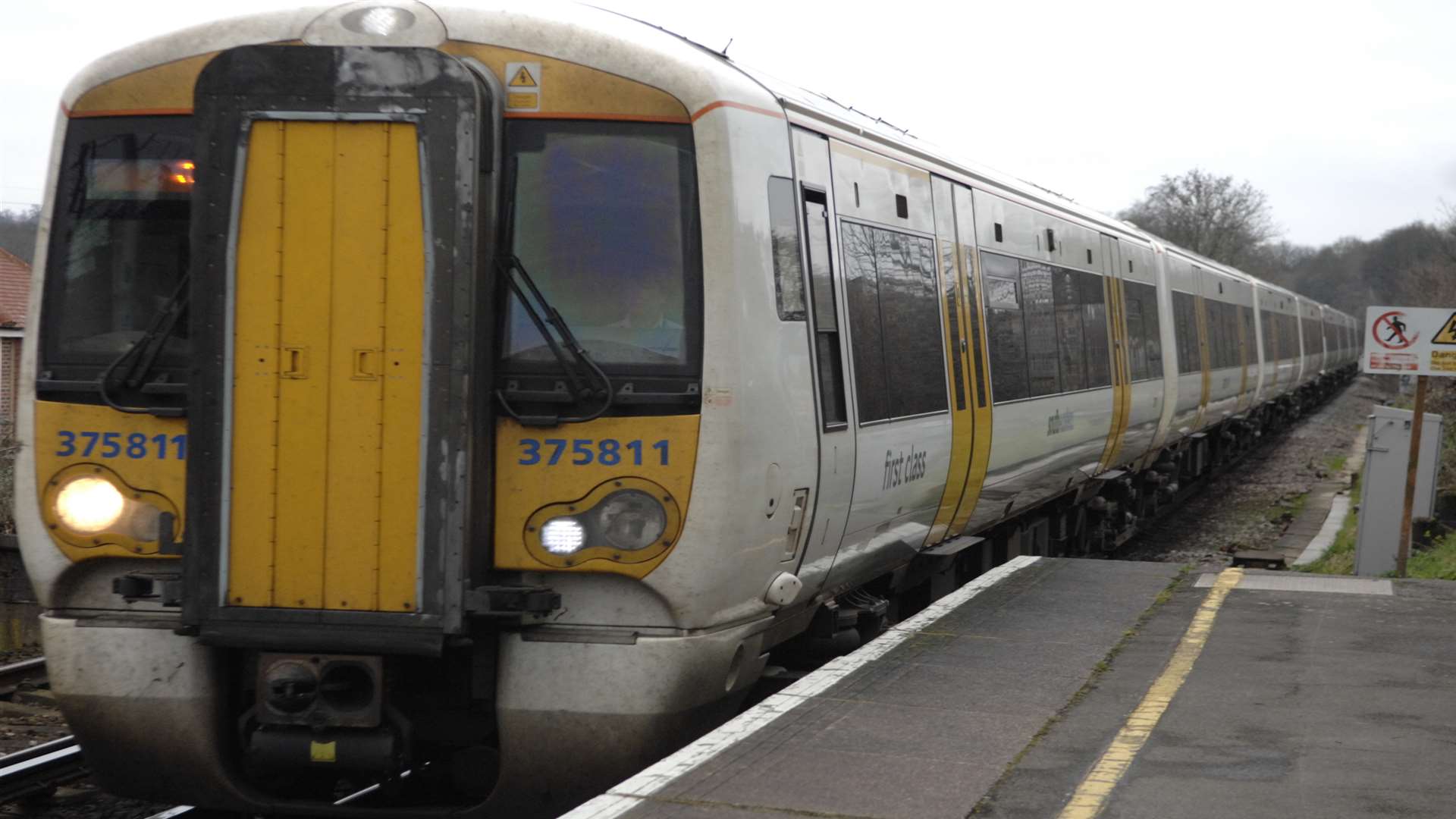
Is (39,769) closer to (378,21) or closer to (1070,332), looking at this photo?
(378,21)

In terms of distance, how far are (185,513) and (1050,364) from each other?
667 centimetres

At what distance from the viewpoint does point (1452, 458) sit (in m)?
19.7

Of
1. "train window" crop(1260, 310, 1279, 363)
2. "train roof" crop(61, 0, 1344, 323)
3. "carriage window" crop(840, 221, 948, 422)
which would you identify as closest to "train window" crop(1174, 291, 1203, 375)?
"carriage window" crop(840, 221, 948, 422)

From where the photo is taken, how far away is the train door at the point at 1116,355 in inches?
511

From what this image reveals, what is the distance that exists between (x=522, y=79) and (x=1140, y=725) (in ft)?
9.58

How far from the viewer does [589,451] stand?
5.03 m

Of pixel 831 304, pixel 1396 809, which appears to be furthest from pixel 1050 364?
pixel 1396 809

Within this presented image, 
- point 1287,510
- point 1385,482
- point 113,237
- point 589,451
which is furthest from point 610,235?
point 1287,510

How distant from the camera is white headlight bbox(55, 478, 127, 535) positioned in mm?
5145

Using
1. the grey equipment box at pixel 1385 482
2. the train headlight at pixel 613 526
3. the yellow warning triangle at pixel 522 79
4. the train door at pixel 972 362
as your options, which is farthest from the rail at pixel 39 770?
the grey equipment box at pixel 1385 482

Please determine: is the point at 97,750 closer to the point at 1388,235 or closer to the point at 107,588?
the point at 107,588

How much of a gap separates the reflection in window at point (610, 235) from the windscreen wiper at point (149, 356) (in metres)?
A: 1.04

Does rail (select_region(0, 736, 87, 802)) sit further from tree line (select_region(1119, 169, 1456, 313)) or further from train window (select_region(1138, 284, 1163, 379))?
tree line (select_region(1119, 169, 1456, 313))

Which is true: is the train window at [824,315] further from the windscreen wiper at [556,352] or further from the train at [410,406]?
the windscreen wiper at [556,352]
